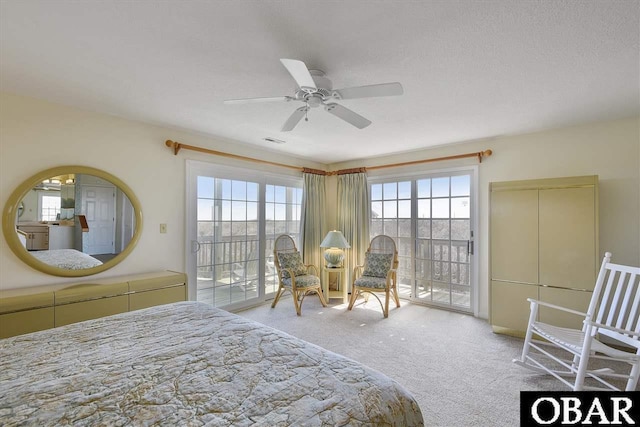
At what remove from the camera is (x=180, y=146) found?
3.64 m

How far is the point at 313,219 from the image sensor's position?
5410 millimetres

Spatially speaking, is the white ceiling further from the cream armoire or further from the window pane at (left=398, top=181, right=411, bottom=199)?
the window pane at (left=398, top=181, right=411, bottom=199)

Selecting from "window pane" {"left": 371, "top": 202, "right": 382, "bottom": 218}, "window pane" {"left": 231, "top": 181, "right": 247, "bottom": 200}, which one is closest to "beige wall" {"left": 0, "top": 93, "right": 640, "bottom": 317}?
"window pane" {"left": 231, "top": 181, "right": 247, "bottom": 200}

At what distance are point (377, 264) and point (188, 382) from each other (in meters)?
3.70

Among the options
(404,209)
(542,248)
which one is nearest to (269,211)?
(404,209)

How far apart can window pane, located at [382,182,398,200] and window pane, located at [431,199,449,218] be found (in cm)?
66

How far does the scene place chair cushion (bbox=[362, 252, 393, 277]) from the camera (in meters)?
4.59

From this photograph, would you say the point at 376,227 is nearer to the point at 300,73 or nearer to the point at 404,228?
the point at 404,228

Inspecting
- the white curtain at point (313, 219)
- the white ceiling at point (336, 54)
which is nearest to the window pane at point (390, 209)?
the white curtain at point (313, 219)

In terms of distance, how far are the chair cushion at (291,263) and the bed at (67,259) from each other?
2.25 meters

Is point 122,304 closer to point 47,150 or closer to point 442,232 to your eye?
point 47,150

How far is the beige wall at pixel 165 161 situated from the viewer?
8.82 feet

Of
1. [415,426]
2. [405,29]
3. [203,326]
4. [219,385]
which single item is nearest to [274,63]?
[405,29]

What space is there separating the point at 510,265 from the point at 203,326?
3.29 m
